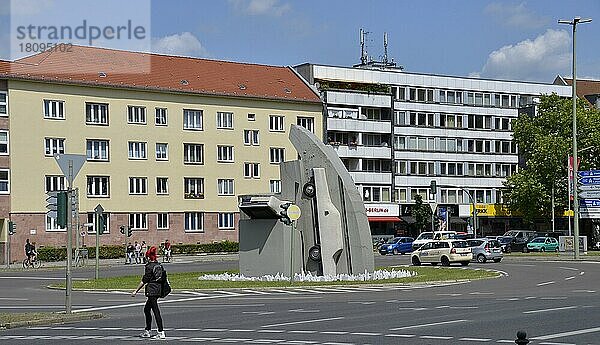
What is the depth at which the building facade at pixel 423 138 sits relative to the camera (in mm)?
93188

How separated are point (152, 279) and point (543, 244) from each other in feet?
205

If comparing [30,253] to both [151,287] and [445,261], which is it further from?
[151,287]

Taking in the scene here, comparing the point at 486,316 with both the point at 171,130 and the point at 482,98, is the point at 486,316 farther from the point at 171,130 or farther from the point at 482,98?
the point at 482,98

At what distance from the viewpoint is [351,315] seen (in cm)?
2275

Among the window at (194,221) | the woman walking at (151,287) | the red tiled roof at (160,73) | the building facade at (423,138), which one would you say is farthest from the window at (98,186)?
the woman walking at (151,287)

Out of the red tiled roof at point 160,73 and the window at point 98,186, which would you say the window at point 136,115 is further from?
the window at point 98,186

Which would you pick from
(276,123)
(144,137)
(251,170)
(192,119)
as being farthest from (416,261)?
(276,123)

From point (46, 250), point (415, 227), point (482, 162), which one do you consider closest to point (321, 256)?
point (46, 250)

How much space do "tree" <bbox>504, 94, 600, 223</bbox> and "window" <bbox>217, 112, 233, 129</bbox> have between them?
25917 mm

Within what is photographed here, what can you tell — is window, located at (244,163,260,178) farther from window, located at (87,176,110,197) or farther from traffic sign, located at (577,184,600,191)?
traffic sign, located at (577,184,600,191)

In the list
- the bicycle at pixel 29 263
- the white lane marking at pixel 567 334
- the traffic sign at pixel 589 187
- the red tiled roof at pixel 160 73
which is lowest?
the bicycle at pixel 29 263

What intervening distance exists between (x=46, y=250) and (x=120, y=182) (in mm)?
9276

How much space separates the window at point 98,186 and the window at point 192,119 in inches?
327

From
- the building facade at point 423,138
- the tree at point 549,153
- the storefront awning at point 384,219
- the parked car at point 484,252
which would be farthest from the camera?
the storefront awning at point 384,219
